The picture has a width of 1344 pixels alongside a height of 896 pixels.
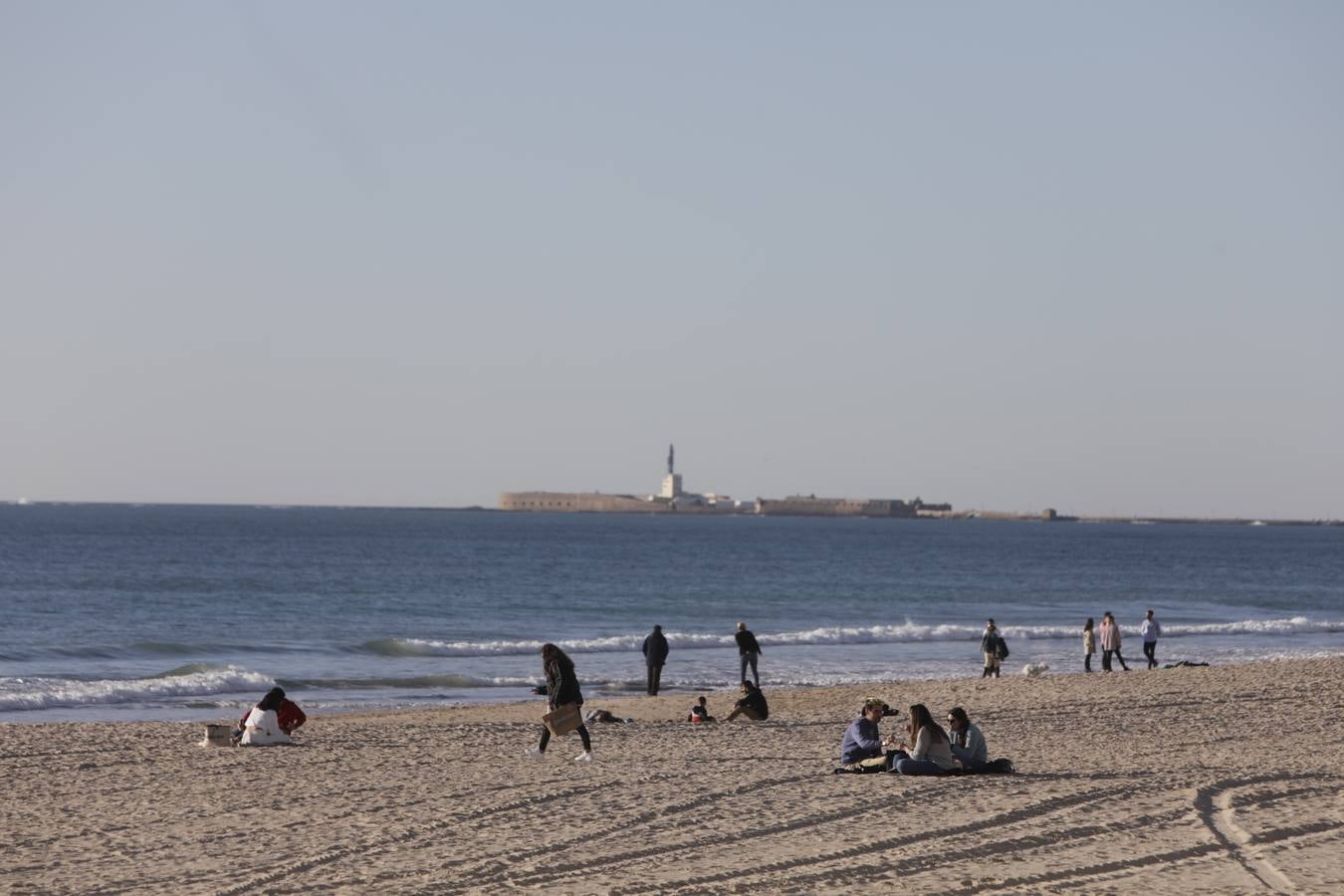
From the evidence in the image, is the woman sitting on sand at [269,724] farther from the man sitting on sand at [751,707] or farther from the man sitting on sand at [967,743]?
the man sitting on sand at [967,743]

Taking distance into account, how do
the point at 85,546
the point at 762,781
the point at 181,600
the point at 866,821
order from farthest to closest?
the point at 85,546, the point at 181,600, the point at 762,781, the point at 866,821

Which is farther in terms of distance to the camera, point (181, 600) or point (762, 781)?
point (181, 600)

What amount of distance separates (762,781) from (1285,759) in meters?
5.80

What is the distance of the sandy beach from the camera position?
9938 millimetres

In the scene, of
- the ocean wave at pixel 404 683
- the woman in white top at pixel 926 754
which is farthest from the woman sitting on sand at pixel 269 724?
the ocean wave at pixel 404 683

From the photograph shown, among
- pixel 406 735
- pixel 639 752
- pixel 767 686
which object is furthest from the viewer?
pixel 767 686

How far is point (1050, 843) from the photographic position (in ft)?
35.8

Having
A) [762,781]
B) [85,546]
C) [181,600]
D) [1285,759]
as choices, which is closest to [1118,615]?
[181,600]

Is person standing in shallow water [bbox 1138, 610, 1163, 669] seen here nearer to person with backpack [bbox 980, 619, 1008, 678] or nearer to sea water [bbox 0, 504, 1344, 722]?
sea water [bbox 0, 504, 1344, 722]

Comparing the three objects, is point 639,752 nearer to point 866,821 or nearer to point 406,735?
point 406,735

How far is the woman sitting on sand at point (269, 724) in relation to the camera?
16.7m

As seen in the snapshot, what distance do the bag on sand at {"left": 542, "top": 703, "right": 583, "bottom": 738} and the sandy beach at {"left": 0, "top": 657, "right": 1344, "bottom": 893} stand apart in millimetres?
388

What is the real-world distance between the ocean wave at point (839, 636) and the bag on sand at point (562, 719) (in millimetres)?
20346

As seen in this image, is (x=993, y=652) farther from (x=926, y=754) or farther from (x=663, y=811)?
(x=663, y=811)
